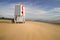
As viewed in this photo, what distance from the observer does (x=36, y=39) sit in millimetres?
2240

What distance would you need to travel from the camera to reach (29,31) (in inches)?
91.5

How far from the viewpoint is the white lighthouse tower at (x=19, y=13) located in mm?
2355

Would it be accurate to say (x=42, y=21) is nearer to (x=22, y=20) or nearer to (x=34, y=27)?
(x=34, y=27)

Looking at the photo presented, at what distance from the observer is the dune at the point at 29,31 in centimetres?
227

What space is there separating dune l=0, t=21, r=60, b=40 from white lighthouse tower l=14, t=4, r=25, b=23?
86 millimetres

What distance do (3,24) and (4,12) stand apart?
209mm

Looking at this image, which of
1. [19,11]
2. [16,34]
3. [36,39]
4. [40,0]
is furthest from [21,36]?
[40,0]

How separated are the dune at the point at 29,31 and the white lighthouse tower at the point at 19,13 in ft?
0.28

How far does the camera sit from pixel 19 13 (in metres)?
2.36

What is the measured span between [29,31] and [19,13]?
1.14 feet

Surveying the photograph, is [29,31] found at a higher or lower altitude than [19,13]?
lower

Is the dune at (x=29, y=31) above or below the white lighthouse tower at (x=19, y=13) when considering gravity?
below

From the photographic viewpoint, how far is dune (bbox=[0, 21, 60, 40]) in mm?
2270

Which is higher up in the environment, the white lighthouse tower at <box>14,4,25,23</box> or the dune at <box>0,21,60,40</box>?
the white lighthouse tower at <box>14,4,25,23</box>
